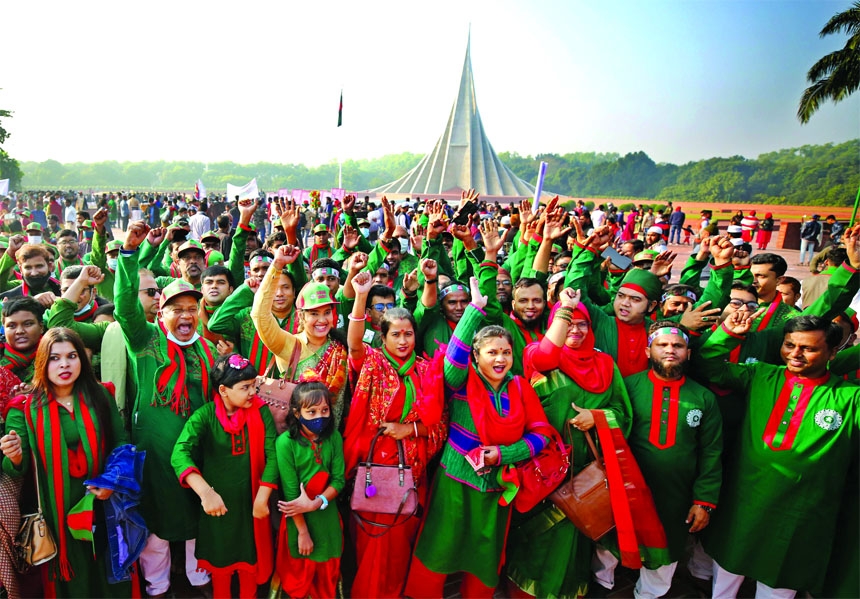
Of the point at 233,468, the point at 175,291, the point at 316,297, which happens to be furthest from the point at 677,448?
the point at 175,291

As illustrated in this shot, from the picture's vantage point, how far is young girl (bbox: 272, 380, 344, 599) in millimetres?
2713

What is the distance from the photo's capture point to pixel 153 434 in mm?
2791

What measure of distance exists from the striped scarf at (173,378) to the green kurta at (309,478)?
0.58 meters

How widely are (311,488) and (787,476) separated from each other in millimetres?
2548

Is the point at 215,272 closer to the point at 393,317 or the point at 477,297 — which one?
the point at 393,317

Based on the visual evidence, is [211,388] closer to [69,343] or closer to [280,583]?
[69,343]

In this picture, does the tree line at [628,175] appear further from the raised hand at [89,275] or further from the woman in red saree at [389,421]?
the raised hand at [89,275]

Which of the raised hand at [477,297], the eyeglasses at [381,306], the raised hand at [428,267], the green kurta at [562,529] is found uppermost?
the raised hand at [428,267]

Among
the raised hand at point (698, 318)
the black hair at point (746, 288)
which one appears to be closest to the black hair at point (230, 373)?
the raised hand at point (698, 318)

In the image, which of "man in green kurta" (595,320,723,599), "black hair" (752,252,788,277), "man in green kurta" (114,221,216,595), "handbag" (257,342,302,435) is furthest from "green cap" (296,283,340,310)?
"black hair" (752,252,788,277)

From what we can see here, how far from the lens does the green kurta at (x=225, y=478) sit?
2.72 meters

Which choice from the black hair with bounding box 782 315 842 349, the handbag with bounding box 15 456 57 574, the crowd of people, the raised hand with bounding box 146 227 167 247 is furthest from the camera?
the raised hand with bounding box 146 227 167 247

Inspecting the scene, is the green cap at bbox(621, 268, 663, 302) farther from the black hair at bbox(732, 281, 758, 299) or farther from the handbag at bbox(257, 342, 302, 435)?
the handbag at bbox(257, 342, 302, 435)

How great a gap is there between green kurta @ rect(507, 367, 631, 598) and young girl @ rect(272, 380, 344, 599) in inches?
45.5
